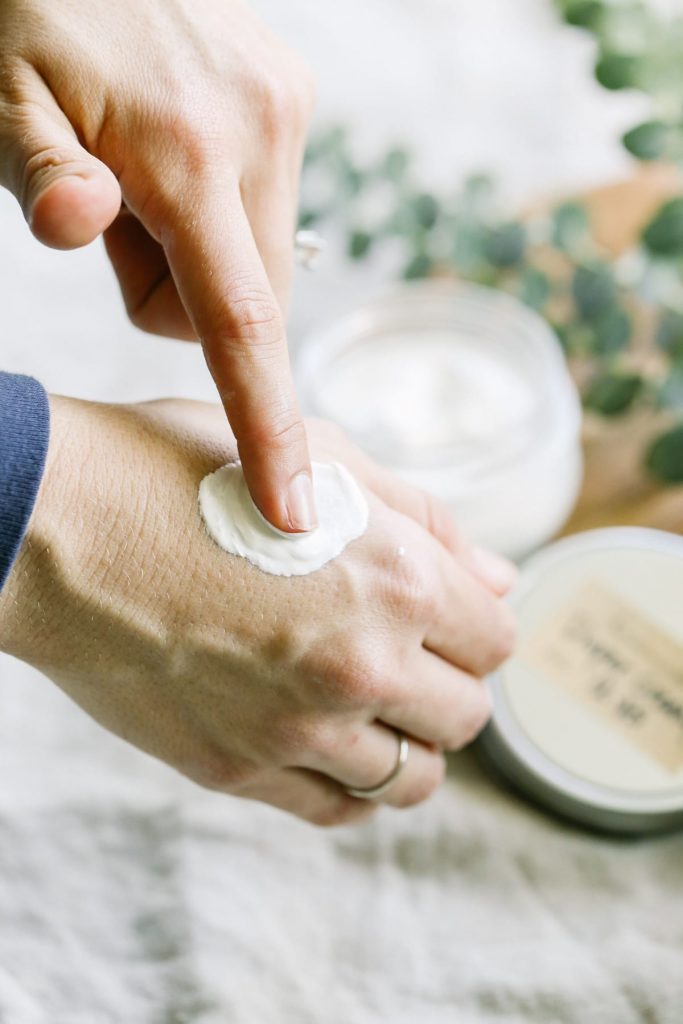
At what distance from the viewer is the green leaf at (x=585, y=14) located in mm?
905

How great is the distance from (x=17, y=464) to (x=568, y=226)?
71cm

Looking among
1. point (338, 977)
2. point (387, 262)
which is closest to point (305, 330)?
point (387, 262)

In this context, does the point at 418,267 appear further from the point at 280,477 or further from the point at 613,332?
the point at 280,477

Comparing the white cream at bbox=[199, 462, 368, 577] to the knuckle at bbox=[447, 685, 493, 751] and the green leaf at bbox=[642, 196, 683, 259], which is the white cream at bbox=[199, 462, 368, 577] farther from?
the green leaf at bbox=[642, 196, 683, 259]

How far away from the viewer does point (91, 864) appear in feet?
2.50

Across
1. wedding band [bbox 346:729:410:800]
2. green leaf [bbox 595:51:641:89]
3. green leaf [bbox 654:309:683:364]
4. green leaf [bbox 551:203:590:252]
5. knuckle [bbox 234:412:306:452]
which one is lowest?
wedding band [bbox 346:729:410:800]

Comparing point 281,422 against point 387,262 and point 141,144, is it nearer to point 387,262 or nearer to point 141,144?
point 141,144

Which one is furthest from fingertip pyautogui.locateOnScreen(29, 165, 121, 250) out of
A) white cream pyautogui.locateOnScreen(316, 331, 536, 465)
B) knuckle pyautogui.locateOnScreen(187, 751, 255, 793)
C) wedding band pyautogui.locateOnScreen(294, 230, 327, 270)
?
white cream pyautogui.locateOnScreen(316, 331, 536, 465)

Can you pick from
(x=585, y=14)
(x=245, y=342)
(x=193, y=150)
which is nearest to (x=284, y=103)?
(x=193, y=150)

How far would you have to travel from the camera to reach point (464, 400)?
996 millimetres

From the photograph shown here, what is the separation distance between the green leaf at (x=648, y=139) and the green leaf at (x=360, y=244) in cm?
33

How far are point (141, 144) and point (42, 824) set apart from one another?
50cm

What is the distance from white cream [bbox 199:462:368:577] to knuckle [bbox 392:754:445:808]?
20 cm

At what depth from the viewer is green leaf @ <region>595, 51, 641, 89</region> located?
87 cm
